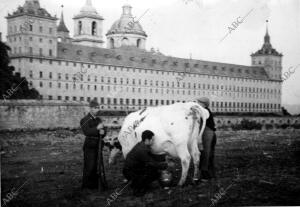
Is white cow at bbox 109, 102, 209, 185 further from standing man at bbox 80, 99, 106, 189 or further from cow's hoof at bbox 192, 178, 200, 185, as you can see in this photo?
standing man at bbox 80, 99, 106, 189

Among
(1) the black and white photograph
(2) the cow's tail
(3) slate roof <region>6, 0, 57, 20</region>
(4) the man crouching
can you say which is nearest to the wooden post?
(1) the black and white photograph

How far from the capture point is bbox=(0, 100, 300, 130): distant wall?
23450 mm

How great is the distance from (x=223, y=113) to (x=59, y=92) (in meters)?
26.5

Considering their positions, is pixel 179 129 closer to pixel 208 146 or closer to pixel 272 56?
pixel 208 146

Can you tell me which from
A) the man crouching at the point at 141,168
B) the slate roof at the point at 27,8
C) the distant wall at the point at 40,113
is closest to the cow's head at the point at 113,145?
the man crouching at the point at 141,168

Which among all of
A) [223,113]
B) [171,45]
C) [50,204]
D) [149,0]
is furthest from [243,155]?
[223,113]

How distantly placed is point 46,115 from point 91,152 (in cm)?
1968

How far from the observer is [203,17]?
1139 centimetres

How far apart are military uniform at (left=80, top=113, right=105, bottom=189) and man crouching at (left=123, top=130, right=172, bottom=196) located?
0.77m

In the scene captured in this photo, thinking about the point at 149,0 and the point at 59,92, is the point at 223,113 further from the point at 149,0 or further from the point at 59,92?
the point at 59,92

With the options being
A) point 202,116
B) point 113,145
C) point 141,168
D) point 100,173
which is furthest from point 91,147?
point 202,116

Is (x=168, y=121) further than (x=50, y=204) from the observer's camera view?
Yes

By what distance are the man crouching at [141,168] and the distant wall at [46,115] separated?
50.4 feet

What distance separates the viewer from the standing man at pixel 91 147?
827 cm
